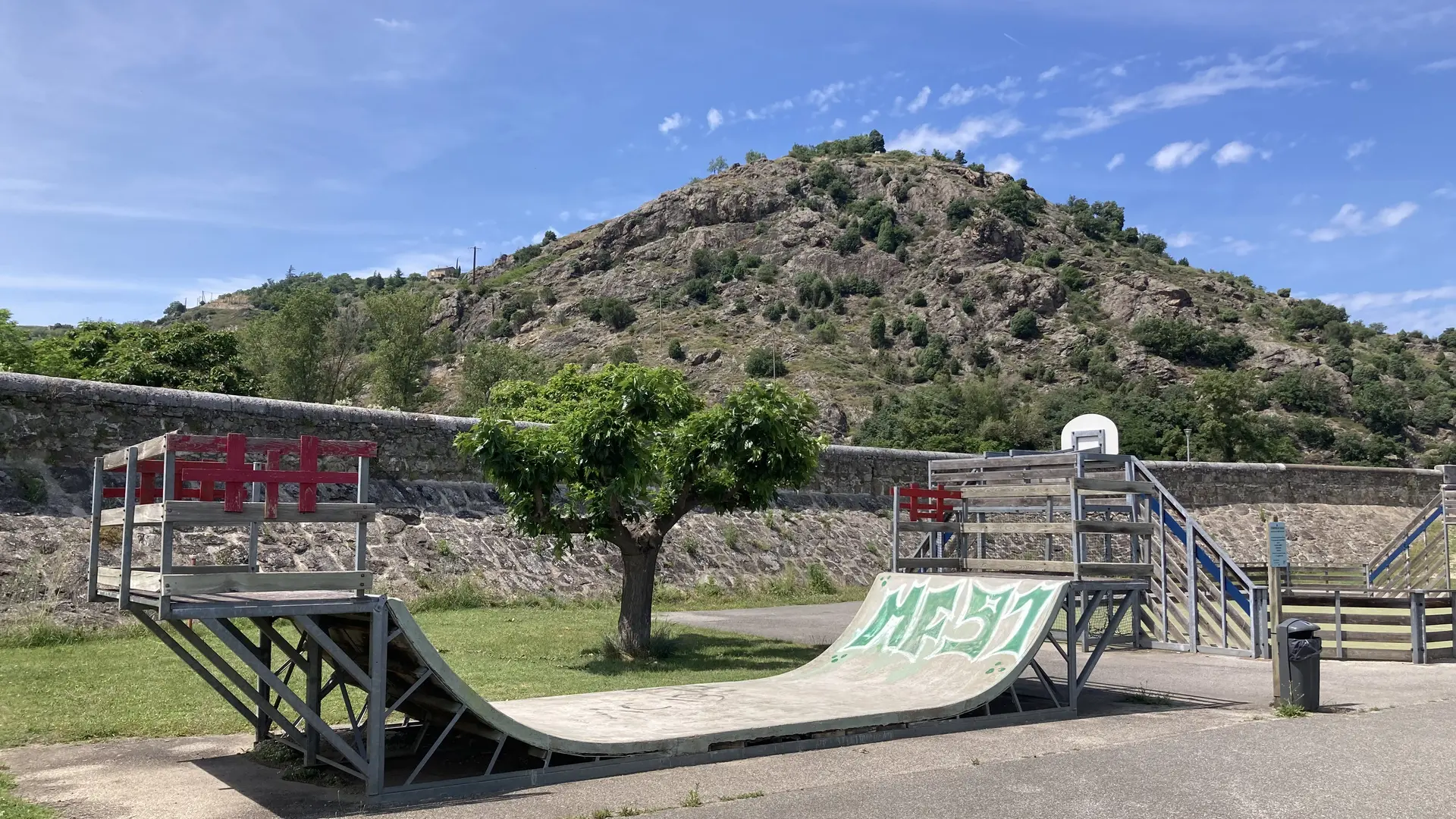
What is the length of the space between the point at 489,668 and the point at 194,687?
9.53ft

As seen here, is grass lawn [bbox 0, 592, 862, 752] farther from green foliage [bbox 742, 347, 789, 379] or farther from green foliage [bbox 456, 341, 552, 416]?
green foliage [bbox 742, 347, 789, 379]

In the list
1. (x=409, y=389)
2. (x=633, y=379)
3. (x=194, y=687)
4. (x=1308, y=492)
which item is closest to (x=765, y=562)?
(x=633, y=379)

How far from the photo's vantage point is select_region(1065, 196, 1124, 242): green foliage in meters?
113

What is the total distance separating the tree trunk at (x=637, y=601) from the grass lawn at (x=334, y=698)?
374 mm

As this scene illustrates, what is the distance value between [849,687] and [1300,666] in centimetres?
404

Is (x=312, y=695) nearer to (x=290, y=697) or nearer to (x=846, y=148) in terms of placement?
(x=290, y=697)

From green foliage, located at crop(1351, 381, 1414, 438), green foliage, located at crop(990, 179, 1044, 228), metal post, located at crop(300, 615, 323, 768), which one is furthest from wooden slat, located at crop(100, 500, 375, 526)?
green foliage, located at crop(990, 179, 1044, 228)

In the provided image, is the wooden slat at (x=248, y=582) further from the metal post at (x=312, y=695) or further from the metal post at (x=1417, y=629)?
the metal post at (x=1417, y=629)

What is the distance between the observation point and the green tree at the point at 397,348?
154 feet

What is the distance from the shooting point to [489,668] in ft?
38.5

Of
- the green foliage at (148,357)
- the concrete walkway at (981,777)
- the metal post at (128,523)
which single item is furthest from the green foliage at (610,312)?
the metal post at (128,523)

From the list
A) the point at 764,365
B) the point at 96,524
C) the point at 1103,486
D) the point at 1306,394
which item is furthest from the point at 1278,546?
the point at 1306,394

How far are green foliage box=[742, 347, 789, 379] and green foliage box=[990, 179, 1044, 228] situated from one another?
4046cm

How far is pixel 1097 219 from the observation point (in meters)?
115
